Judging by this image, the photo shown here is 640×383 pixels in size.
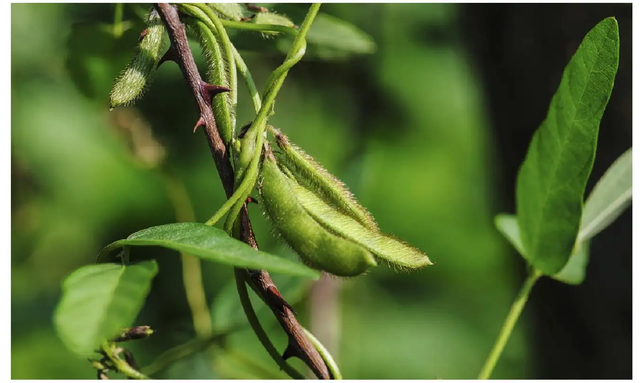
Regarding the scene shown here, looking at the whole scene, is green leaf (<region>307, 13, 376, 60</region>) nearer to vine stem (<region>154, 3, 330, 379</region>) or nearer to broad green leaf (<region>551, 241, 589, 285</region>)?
vine stem (<region>154, 3, 330, 379</region>)

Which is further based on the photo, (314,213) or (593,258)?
(593,258)

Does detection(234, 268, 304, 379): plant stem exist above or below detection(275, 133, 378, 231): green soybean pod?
below

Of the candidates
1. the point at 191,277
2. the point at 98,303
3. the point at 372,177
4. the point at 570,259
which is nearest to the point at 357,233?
the point at 98,303

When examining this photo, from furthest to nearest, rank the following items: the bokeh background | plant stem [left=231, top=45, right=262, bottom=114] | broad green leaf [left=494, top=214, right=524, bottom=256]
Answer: the bokeh background < broad green leaf [left=494, top=214, right=524, bottom=256] < plant stem [left=231, top=45, right=262, bottom=114]

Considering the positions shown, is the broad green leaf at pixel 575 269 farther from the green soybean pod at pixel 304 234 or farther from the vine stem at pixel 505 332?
the green soybean pod at pixel 304 234

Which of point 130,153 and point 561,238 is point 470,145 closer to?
point 130,153

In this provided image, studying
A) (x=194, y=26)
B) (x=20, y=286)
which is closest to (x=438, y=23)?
(x=20, y=286)

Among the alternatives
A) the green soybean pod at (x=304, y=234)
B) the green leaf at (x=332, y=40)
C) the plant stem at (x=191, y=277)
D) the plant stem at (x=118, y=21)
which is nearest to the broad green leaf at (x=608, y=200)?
the green leaf at (x=332, y=40)

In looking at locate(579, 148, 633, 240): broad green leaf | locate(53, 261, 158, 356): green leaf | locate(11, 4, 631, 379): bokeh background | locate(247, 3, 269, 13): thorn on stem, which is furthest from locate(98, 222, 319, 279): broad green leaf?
locate(579, 148, 633, 240): broad green leaf
